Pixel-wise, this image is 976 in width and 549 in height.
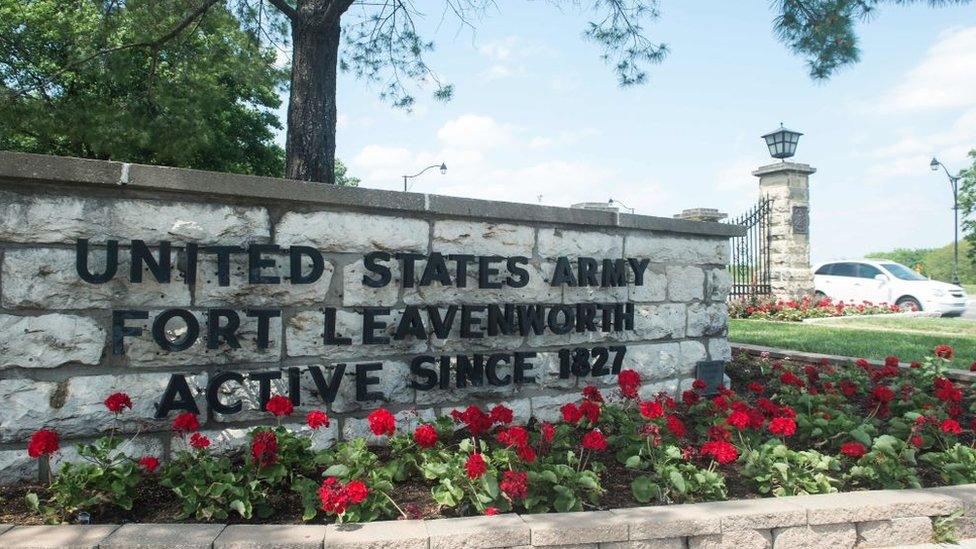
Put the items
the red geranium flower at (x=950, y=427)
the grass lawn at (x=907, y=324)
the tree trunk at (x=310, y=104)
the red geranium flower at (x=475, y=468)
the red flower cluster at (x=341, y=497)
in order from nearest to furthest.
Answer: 1. the red flower cluster at (x=341, y=497)
2. the red geranium flower at (x=475, y=468)
3. the red geranium flower at (x=950, y=427)
4. the tree trunk at (x=310, y=104)
5. the grass lawn at (x=907, y=324)

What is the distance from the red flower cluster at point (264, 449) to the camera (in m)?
2.95

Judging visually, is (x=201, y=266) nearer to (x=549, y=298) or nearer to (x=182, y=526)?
(x=182, y=526)

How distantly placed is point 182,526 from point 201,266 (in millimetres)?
1421

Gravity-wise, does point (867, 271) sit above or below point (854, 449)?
above

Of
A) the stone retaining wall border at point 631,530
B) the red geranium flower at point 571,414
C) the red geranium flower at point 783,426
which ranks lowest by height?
the stone retaining wall border at point 631,530

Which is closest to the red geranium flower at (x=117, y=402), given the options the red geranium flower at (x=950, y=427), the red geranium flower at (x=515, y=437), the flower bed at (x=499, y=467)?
the flower bed at (x=499, y=467)

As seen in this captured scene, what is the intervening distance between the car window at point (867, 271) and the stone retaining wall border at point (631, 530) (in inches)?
581

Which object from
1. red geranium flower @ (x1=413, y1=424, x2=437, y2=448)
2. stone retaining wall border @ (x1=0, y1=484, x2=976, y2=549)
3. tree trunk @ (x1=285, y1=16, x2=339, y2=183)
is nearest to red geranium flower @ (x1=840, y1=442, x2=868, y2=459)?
stone retaining wall border @ (x1=0, y1=484, x2=976, y2=549)

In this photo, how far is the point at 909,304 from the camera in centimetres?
1591

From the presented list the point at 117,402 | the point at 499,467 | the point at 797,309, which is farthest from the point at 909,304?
the point at 117,402

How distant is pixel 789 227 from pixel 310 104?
12.6 meters

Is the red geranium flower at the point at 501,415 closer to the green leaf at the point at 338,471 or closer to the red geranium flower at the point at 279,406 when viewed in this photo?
the green leaf at the point at 338,471

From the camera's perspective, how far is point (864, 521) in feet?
9.84

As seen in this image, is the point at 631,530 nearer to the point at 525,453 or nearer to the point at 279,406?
Answer: the point at 525,453
